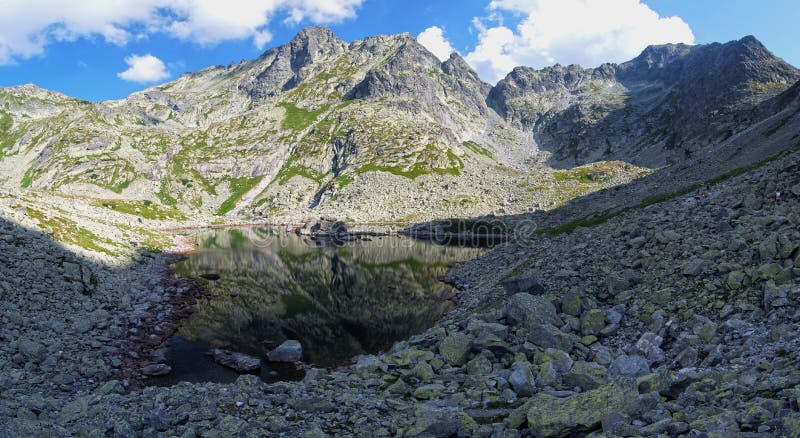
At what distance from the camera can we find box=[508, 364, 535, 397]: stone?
15008 millimetres

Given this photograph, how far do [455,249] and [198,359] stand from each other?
68807 mm

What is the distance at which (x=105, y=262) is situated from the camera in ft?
169

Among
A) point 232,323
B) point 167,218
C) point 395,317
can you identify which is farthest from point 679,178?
point 167,218

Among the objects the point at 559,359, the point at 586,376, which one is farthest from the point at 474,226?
the point at 586,376

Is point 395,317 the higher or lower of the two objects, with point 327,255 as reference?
lower

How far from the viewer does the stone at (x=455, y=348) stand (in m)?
20.2

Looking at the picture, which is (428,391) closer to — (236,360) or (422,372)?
(422,372)

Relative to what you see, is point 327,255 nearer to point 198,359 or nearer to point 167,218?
point 198,359

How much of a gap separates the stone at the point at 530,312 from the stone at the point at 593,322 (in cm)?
138

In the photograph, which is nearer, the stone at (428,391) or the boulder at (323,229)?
the stone at (428,391)

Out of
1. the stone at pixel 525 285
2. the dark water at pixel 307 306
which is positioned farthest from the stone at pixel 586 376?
the dark water at pixel 307 306

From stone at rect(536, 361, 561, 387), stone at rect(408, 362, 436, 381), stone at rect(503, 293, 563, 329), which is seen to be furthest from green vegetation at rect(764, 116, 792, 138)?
stone at rect(408, 362, 436, 381)

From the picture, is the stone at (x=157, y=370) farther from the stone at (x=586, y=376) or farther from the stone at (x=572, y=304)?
the stone at (x=572, y=304)

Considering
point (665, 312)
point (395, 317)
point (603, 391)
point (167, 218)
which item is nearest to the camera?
point (603, 391)
